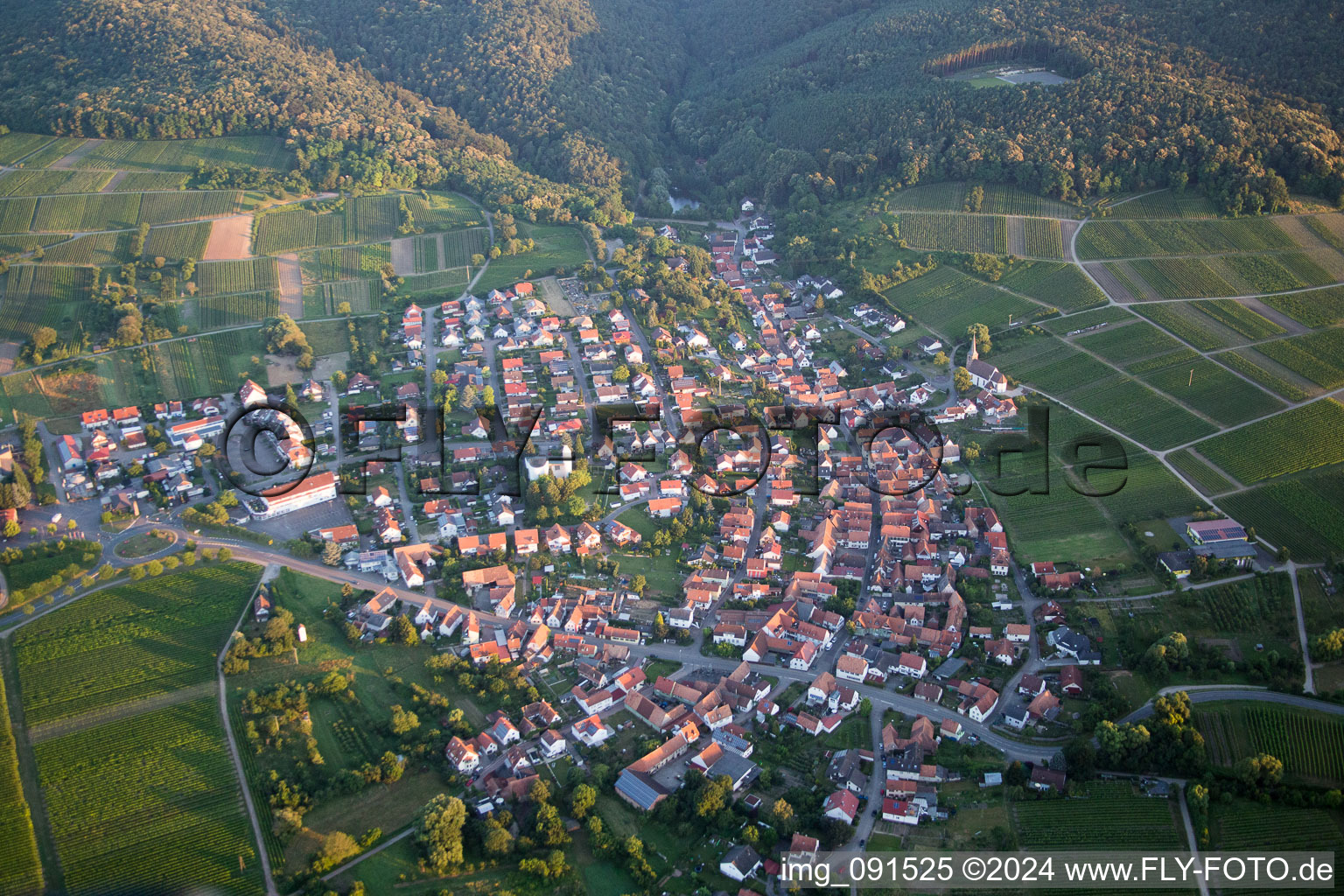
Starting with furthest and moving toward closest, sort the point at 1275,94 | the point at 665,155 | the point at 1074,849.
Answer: the point at 665,155
the point at 1275,94
the point at 1074,849

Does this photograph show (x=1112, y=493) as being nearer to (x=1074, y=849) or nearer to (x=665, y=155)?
(x=1074, y=849)

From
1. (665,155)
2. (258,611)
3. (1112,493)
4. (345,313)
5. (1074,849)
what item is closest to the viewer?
(1074,849)

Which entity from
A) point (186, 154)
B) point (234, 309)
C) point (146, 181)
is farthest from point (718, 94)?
point (234, 309)

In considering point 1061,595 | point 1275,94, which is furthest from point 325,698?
point 1275,94

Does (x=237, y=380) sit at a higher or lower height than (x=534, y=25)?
lower

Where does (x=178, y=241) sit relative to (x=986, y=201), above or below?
above

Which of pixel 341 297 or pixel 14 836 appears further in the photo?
pixel 341 297

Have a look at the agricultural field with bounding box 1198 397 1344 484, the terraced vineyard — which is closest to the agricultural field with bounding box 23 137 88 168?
the terraced vineyard

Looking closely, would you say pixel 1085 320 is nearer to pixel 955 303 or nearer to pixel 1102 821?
pixel 955 303
